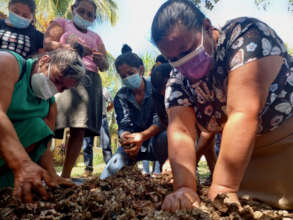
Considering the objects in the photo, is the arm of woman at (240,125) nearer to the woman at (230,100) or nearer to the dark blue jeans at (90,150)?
the woman at (230,100)

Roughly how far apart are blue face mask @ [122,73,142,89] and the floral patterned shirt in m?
1.42

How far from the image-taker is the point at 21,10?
317cm

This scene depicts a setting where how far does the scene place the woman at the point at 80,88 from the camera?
127 inches

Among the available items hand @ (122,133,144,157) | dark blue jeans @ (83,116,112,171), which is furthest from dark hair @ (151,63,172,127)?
dark blue jeans @ (83,116,112,171)

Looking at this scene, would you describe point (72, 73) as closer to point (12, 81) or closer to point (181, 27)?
point (12, 81)

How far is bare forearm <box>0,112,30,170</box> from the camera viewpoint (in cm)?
158

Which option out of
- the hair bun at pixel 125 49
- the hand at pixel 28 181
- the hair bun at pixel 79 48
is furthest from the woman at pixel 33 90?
the hair bun at pixel 125 49

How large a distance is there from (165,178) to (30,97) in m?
1.28

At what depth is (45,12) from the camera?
39.6 feet

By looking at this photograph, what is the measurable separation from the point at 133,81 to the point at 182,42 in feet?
6.25

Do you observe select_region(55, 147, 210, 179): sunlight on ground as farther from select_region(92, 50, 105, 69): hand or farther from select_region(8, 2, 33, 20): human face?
select_region(8, 2, 33, 20): human face

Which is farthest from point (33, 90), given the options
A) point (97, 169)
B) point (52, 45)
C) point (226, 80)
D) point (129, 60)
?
point (97, 169)

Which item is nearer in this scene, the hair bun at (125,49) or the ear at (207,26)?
the ear at (207,26)

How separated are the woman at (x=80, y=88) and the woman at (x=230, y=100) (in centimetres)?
155
